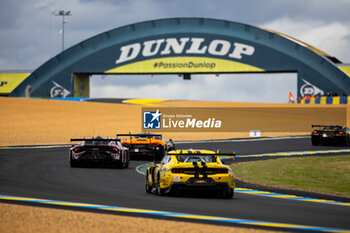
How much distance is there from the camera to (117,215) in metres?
11.9

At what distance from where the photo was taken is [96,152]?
23641mm

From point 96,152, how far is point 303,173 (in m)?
7.34

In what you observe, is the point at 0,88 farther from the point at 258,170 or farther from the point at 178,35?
the point at 258,170

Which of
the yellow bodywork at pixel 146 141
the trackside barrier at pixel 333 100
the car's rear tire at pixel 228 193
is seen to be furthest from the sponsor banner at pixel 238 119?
the car's rear tire at pixel 228 193

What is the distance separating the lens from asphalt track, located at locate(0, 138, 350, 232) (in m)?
12.3

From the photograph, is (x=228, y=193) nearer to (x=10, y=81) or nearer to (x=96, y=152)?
(x=96, y=152)

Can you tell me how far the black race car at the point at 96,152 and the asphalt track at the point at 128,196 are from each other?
0.37 meters

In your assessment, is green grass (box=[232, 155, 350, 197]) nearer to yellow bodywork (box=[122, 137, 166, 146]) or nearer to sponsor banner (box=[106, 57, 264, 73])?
yellow bodywork (box=[122, 137, 166, 146])

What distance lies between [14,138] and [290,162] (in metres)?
22.0

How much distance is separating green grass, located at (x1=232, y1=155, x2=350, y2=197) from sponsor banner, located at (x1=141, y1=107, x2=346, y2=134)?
2035 cm

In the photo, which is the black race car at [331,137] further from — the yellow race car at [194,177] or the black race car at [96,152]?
the yellow race car at [194,177]

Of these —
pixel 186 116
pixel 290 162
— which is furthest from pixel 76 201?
pixel 186 116

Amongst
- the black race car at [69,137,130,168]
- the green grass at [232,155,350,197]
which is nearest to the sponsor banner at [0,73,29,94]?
the green grass at [232,155,350,197]

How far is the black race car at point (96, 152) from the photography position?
23.5m
